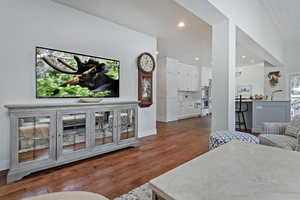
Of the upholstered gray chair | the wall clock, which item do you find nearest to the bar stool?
the upholstered gray chair

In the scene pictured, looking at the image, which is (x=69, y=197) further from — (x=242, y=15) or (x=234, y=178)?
(x=242, y=15)

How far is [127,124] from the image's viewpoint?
3191 mm

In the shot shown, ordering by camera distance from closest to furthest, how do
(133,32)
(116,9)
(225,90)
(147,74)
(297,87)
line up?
(225,90) → (116,9) → (133,32) → (147,74) → (297,87)

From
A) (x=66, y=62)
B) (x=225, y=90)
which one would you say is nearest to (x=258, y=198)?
(x=225, y=90)

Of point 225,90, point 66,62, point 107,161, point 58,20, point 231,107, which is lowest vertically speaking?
point 107,161

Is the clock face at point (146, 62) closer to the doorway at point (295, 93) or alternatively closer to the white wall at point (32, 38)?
the white wall at point (32, 38)

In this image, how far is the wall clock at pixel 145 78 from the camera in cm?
390

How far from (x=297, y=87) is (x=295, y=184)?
7654 mm

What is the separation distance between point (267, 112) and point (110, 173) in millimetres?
4347

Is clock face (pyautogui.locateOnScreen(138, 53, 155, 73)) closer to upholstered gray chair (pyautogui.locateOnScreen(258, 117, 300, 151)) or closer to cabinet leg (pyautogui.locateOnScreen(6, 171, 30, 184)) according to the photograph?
upholstered gray chair (pyautogui.locateOnScreen(258, 117, 300, 151))

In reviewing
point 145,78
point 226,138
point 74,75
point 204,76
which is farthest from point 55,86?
point 204,76

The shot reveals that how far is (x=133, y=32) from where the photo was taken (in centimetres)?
377

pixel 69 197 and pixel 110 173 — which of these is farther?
pixel 110 173

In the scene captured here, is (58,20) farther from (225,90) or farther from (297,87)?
(297,87)
